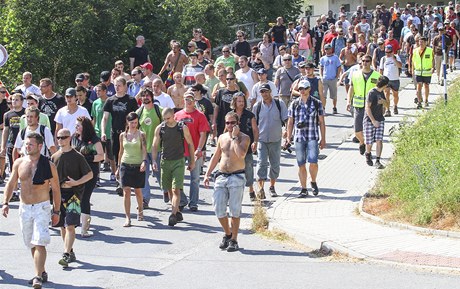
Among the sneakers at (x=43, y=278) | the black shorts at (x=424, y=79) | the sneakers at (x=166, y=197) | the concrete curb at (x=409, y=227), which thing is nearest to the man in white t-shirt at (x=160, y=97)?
the sneakers at (x=166, y=197)

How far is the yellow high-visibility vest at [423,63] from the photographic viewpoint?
24.8 meters

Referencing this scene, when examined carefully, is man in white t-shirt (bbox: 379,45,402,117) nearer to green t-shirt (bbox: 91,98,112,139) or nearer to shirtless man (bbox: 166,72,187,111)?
shirtless man (bbox: 166,72,187,111)

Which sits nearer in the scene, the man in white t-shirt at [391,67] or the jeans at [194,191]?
the jeans at [194,191]

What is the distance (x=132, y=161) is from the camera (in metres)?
14.9

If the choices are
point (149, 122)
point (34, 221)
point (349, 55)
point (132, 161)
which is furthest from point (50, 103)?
point (349, 55)

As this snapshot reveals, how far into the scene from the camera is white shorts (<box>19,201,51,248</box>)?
11.5 meters

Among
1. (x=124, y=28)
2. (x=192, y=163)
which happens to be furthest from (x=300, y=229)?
(x=124, y=28)

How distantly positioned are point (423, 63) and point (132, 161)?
1208 cm

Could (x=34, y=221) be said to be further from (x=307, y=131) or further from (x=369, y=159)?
(x=369, y=159)

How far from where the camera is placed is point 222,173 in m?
13.3

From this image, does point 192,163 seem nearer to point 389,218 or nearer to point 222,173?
point 222,173

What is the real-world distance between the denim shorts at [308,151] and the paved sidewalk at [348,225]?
2.09 ft

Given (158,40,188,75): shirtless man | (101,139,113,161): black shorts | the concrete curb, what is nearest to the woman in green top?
(101,139,113,161): black shorts

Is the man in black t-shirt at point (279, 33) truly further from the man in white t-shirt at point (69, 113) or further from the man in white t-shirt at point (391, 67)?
the man in white t-shirt at point (69, 113)
